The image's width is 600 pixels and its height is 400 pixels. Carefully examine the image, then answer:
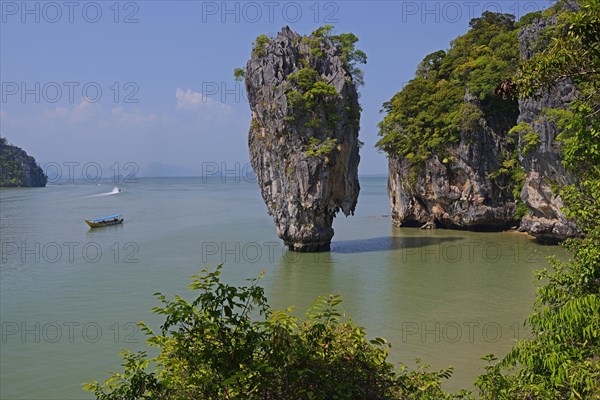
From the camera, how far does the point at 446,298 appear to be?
1575cm

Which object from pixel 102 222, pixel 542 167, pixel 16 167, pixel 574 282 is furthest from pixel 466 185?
pixel 16 167

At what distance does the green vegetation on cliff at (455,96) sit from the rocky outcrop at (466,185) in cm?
64

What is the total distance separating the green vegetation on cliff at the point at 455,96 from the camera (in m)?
28.0

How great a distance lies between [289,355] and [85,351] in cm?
917

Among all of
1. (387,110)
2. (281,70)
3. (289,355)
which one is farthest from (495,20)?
(289,355)

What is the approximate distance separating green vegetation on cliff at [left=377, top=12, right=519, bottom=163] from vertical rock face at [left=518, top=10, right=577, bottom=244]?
134 inches

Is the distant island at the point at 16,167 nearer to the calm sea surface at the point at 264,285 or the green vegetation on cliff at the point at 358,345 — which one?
the calm sea surface at the point at 264,285

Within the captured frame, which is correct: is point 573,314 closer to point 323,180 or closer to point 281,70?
point 323,180

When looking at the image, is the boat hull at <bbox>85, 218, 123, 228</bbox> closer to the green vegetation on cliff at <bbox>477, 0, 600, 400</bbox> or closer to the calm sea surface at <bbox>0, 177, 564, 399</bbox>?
the calm sea surface at <bbox>0, 177, 564, 399</bbox>

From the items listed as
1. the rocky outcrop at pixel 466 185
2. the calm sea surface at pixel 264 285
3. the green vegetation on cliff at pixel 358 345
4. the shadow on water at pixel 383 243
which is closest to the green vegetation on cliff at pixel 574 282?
the green vegetation on cliff at pixel 358 345

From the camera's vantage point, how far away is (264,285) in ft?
60.4

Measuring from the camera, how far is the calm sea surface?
1113cm

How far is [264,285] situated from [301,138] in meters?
7.95

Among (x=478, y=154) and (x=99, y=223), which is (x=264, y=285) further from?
(x=99, y=223)
